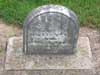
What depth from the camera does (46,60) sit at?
17.5 ft

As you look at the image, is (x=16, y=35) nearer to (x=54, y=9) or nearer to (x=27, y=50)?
(x=27, y=50)

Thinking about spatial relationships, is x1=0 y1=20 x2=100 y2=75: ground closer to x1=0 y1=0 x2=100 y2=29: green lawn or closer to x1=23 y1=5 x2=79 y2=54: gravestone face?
x1=0 y1=0 x2=100 y2=29: green lawn

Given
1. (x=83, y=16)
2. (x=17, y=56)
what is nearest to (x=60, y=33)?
(x=17, y=56)

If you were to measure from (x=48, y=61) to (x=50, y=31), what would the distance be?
461mm

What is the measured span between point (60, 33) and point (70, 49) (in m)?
0.33

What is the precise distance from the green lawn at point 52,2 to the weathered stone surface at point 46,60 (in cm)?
84

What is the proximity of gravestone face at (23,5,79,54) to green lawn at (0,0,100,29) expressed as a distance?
3.32 ft

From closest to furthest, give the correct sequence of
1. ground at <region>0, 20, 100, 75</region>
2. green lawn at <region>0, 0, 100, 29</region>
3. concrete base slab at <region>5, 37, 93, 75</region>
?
concrete base slab at <region>5, 37, 93, 75</region>, ground at <region>0, 20, 100, 75</region>, green lawn at <region>0, 0, 100, 29</region>

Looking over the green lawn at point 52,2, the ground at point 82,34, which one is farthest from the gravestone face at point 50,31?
the green lawn at point 52,2

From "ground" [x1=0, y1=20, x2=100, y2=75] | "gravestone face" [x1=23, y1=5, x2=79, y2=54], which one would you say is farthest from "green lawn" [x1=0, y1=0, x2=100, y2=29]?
"gravestone face" [x1=23, y1=5, x2=79, y2=54]

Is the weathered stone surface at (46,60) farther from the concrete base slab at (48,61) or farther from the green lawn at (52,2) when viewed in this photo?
the green lawn at (52,2)

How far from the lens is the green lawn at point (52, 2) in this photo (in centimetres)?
632

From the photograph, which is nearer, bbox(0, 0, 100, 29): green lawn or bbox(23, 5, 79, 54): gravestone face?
bbox(23, 5, 79, 54): gravestone face

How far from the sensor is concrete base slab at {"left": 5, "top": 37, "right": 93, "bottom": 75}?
5203 mm
